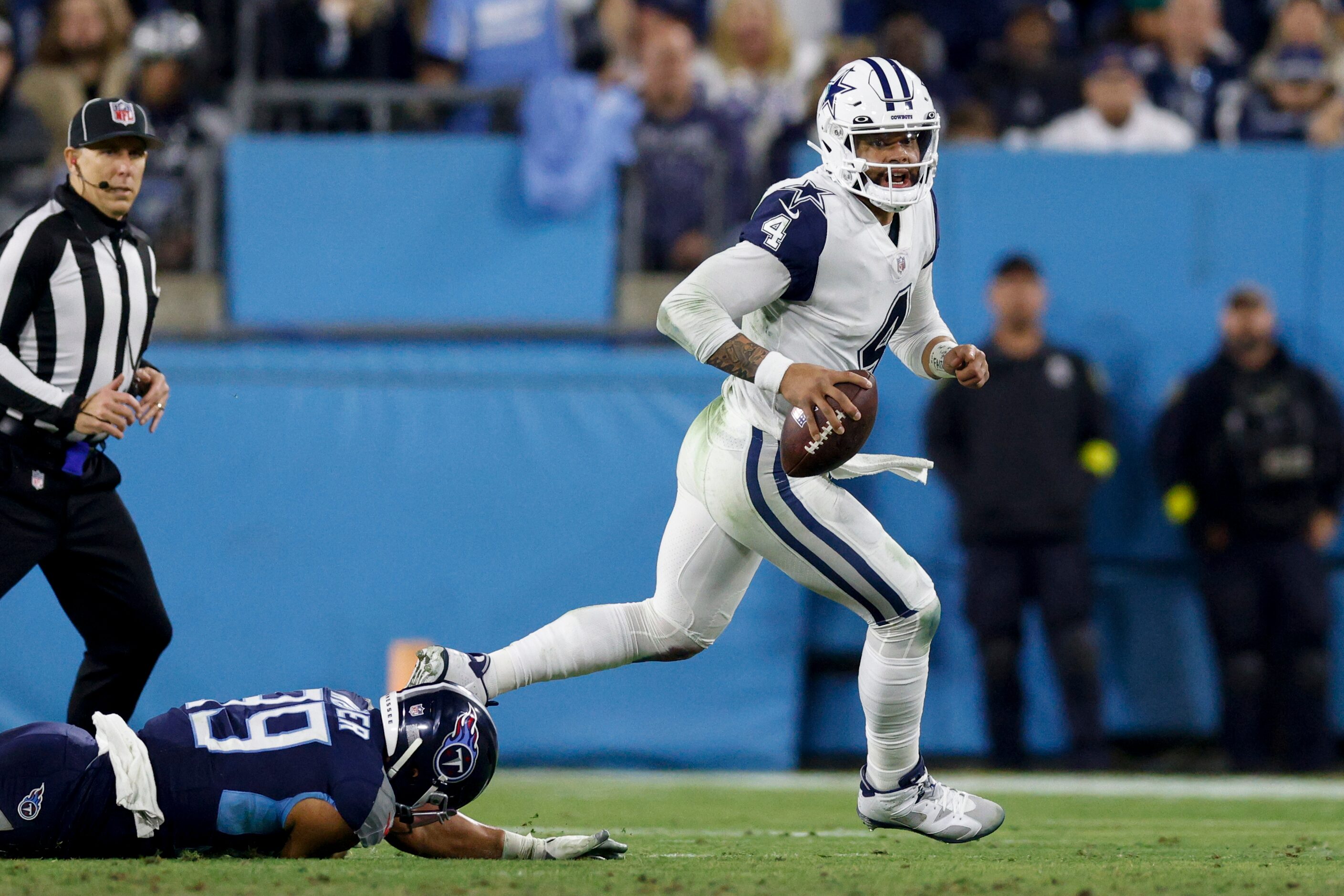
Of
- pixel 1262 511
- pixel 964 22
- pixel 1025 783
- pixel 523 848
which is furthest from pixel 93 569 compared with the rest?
pixel 964 22

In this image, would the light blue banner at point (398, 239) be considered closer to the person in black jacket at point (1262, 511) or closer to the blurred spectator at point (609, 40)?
the blurred spectator at point (609, 40)

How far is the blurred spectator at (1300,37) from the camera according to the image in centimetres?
849

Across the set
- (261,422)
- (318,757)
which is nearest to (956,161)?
(261,422)

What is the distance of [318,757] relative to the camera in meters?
3.66

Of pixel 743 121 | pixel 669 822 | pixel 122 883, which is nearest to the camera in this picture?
A: pixel 122 883

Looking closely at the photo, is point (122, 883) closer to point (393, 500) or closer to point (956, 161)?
point (393, 500)

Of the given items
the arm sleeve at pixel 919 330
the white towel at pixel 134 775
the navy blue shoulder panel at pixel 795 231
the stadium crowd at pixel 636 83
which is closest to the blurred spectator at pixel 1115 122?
the stadium crowd at pixel 636 83

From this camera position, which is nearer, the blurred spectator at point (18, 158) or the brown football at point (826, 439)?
the brown football at point (826, 439)

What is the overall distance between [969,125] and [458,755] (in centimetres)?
535

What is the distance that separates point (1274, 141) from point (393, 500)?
4.35 metres

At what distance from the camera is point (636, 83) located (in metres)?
8.61

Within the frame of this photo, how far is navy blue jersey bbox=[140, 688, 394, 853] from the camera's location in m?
3.65

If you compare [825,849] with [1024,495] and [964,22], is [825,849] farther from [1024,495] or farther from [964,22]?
[964,22]

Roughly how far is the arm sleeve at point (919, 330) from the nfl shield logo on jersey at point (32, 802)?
7.46ft
